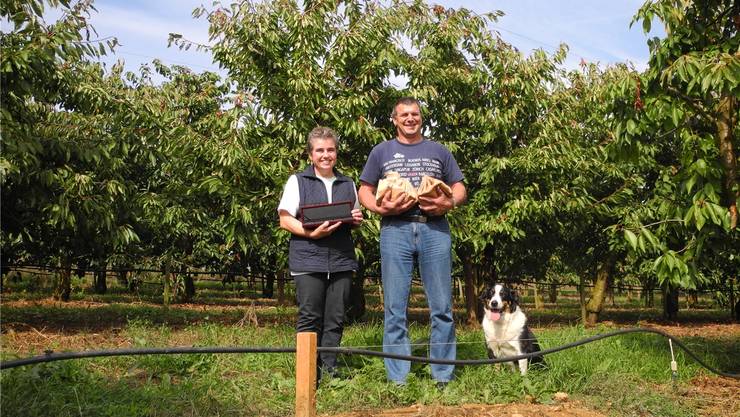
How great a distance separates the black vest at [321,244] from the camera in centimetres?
503

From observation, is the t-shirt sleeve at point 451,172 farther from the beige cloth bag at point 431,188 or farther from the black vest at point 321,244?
the black vest at point 321,244

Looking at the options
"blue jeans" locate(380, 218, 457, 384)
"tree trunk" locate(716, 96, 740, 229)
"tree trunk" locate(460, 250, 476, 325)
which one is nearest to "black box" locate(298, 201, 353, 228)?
"blue jeans" locate(380, 218, 457, 384)

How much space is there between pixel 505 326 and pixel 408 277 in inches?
62.6

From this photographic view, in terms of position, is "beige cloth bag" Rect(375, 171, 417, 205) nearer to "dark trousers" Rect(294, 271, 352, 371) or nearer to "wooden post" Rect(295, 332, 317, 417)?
"dark trousers" Rect(294, 271, 352, 371)

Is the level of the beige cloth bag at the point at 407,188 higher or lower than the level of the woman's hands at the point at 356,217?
higher

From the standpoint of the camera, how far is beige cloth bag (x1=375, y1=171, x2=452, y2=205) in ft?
16.1

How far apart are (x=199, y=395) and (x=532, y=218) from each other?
9.37 metres

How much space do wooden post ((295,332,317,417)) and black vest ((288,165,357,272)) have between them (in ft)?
4.14

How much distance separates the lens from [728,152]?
6172 mm

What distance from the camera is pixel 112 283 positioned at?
40156mm

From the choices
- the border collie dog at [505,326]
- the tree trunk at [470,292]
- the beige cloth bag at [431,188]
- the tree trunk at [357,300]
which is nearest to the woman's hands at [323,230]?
the beige cloth bag at [431,188]

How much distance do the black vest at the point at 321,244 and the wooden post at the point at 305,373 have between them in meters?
1.26

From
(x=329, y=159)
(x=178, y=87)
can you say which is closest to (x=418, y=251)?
(x=329, y=159)

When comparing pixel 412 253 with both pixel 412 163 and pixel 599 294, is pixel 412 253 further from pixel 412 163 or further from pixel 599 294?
pixel 599 294
